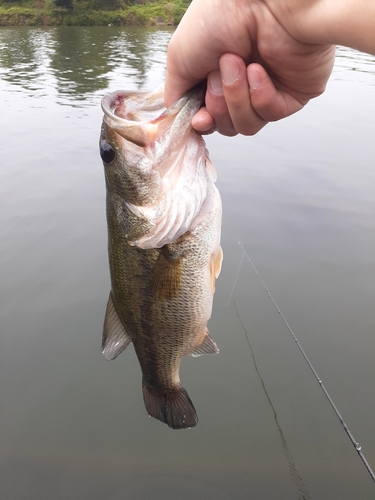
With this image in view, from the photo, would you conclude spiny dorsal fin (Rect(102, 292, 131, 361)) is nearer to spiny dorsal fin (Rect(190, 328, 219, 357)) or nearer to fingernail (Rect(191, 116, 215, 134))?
spiny dorsal fin (Rect(190, 328, 219, 357))

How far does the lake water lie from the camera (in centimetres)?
276

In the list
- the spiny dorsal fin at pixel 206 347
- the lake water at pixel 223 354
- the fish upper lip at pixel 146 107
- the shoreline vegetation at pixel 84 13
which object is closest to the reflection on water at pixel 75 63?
the lake water at pixel 223 354

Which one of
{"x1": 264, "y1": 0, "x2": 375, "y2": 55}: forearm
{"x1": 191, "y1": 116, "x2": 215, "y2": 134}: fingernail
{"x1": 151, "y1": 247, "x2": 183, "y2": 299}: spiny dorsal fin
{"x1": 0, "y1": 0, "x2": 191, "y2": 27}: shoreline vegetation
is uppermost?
{"x1": 264, "y1": 0, "x2": 375, "y2": 55}: forearm

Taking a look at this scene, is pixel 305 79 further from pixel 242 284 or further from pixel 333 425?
pixel 242 284

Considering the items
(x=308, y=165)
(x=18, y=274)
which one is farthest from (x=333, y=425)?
(x=308, y=165)

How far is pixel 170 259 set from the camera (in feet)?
5.42

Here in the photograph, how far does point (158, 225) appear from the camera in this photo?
158 centimetres

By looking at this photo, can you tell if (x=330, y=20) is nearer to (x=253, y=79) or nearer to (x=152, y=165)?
(x=253, y=79)

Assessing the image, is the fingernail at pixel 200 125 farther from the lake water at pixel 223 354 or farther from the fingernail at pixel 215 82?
the lake water at pixel 223 354

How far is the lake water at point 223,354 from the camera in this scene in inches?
108

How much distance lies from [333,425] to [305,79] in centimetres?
256

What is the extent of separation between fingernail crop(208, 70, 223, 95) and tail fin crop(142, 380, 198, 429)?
138 cm

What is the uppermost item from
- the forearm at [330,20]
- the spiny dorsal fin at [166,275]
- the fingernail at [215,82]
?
the forearm at [330,20]

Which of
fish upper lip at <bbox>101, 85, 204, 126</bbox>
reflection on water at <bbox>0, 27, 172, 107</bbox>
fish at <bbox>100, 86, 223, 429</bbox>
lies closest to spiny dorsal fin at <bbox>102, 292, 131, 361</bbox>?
fish at <bbox>100, 86, 223, 429</bbox>
